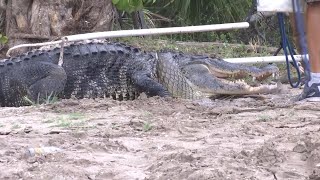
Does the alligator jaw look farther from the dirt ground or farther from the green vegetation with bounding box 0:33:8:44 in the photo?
the green vegetation with bounding box 0:33:8:44

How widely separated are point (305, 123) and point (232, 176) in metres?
1.23

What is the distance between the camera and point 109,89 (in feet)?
18.6

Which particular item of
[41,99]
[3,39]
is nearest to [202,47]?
[3,39]

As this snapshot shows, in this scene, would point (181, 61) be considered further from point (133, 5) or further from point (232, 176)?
point (232, 176)

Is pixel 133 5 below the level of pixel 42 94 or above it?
above

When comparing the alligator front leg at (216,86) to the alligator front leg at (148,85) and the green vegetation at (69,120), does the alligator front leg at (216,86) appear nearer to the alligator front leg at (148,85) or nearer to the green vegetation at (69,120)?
the alligator front leg at (148,85)

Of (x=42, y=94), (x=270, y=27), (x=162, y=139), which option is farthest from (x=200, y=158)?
(x=270, y=27)

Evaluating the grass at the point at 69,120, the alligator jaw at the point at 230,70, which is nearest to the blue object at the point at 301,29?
the alligator jaw at the point at 230,70

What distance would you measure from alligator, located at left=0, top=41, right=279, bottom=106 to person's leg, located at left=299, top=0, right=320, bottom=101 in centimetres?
98

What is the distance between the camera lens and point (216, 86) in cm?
542

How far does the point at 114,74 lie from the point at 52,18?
1.41m

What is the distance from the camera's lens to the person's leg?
14.3 ft

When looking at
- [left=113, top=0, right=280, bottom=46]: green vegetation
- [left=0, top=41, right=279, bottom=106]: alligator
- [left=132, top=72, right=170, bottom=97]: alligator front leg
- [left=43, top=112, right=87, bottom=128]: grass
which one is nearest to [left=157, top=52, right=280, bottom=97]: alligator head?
[left=0, top=41, right=279, bottom=106]: alligator

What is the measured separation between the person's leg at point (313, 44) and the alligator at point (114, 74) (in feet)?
3.20
